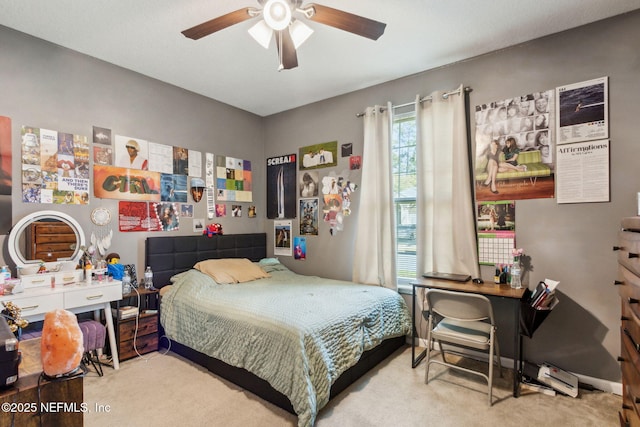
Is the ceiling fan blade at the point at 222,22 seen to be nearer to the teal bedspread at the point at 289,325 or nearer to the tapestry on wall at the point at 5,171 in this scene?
the tapestry on wall at the point at 5,171

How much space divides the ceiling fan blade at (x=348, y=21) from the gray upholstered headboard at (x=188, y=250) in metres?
2.58

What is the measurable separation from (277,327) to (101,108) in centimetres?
262

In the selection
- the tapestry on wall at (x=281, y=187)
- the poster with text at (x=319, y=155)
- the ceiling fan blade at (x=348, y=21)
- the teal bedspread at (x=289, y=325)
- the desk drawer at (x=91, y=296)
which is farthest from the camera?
the tapestry on wall at (x=281, y=187)

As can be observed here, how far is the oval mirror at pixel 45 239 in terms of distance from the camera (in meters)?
2.43

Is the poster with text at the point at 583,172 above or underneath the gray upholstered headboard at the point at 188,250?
above

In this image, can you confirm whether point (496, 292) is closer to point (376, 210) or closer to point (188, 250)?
point (376, 210)

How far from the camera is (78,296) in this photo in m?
2.39

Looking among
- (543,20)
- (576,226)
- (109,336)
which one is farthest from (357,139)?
(109,336)

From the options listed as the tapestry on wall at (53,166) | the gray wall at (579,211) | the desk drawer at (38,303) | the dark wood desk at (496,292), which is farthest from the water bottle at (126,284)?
the gray wall at (579,211)

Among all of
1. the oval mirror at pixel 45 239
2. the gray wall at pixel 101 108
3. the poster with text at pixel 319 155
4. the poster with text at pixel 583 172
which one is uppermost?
the gray wall at pixel 101 108

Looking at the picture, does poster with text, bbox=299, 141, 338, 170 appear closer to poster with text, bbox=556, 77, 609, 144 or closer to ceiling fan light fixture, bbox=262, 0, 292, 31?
ceiling fan light fixture, bbox=262, 0, 292, 31

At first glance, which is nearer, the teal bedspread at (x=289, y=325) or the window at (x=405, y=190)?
the teal bedspread at (x=289, y=325)

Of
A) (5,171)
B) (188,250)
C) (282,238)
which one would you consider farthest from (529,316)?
(5,171)

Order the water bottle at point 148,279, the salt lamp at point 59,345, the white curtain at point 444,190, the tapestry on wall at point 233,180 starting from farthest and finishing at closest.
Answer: the tapestry on wall at point 233,180
the water bottle at point 148,279
the white curtain at point 444,190
the salt lamp at point 59,345
